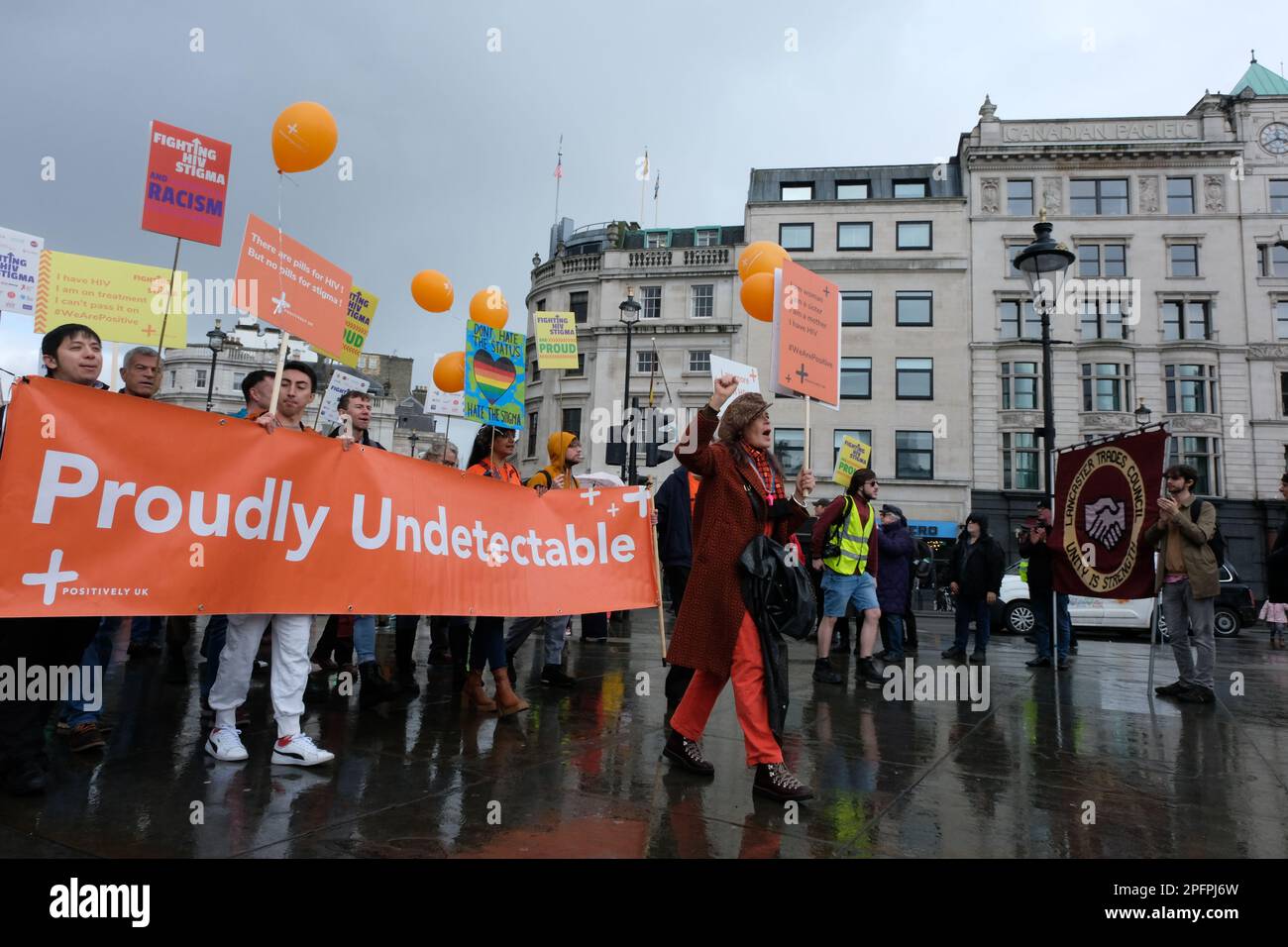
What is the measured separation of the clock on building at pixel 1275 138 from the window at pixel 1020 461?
15765 millimetres

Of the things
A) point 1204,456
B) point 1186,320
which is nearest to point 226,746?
point 1204,456

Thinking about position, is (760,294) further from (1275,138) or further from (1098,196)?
(1275,138)

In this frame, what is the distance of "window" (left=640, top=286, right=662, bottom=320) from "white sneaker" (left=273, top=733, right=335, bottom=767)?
1325 inches

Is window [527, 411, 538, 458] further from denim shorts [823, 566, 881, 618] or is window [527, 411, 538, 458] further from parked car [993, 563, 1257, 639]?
denim shorts [823, 566, 881, 618]

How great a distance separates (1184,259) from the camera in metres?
33.1

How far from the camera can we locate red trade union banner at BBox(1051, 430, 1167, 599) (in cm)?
667

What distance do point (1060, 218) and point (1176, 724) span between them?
33882 mm

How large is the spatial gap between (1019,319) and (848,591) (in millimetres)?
30510

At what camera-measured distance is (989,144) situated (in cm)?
3425

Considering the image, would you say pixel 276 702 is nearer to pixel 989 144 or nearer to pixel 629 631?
pixel 629 631

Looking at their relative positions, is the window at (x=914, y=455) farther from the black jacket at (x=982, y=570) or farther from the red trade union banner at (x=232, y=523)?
the red trade union banner at (x=232, y=523)

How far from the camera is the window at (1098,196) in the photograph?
3356 centimetres

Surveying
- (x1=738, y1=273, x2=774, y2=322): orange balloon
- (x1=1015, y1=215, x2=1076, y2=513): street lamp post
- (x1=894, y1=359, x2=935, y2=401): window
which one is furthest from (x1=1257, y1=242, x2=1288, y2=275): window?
(x1=738, y1=273, x2=774, y2=322): orange balloon
